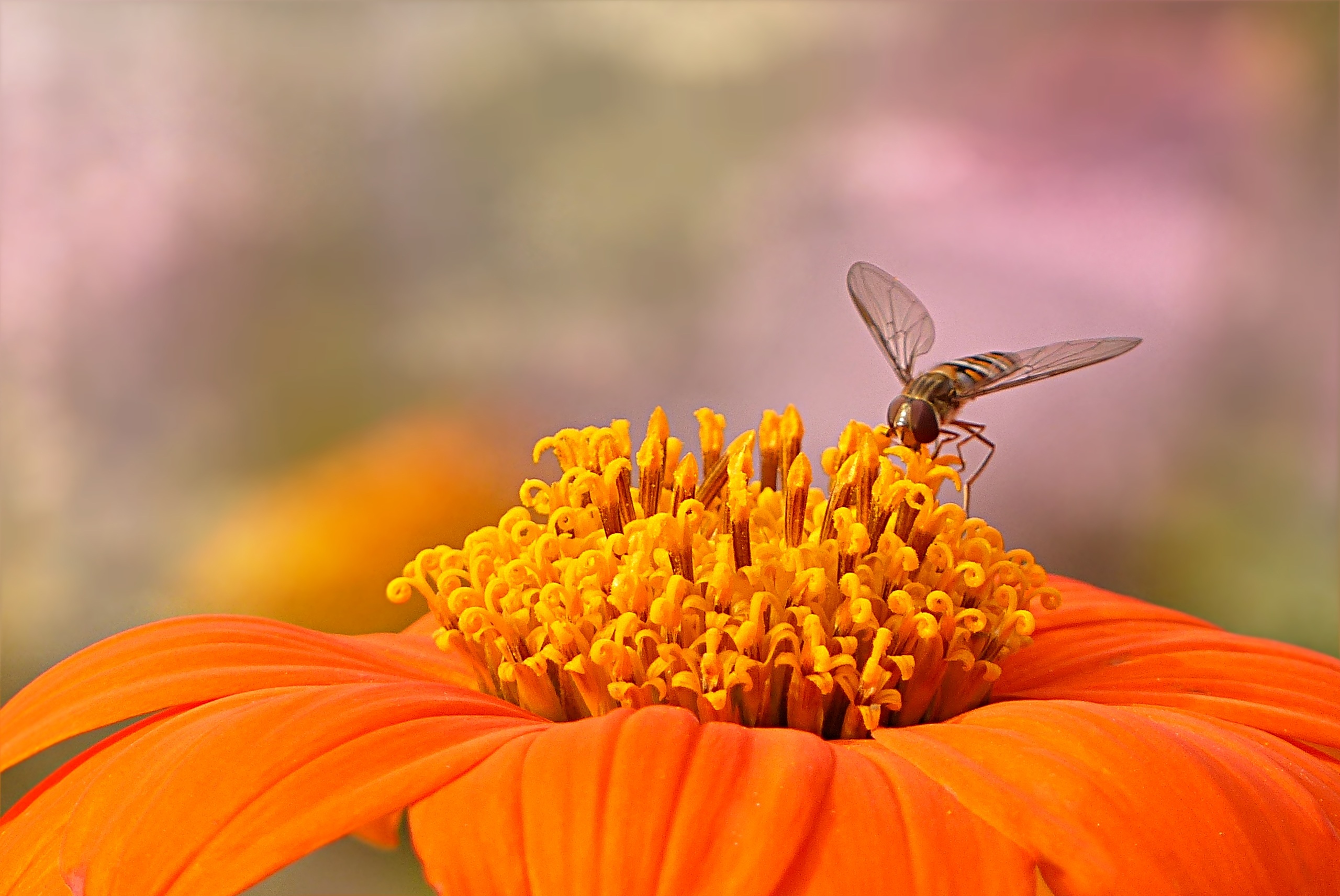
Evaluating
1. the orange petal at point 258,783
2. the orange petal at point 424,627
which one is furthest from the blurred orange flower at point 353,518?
the orange petal at point 258,783

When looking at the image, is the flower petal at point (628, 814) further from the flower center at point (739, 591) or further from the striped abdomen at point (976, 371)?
the striped abdomen at point (976, 371)

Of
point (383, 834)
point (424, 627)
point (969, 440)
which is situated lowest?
point (383, 834)

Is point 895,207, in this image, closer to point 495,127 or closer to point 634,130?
point 634,130

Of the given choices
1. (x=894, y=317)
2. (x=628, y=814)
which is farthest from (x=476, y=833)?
(x=894, y=317)

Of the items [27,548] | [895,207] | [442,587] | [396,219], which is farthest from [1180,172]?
[27,548]

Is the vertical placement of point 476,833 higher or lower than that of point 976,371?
lower

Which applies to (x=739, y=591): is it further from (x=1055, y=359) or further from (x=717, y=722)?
(x=1055, y=359)
